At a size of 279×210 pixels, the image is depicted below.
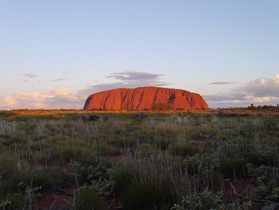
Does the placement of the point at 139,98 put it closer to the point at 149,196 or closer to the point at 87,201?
the point at 149,196

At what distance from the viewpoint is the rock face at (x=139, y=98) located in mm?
145625

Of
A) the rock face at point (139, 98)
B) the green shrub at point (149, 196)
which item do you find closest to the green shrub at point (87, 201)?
the green shrub at point (149, 196)

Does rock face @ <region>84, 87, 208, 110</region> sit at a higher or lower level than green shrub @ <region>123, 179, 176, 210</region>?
higher

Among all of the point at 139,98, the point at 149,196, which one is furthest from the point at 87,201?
the point at 139,98

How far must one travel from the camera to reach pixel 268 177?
4348mm

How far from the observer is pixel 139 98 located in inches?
5979

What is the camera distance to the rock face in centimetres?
14562

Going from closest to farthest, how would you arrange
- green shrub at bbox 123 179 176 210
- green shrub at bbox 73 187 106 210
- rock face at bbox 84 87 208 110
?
1. green shrub at bbox 73 187 106 210
2. green shrub at bbox 123 179 176 210
3. rock face at bbox 84 87 208 110

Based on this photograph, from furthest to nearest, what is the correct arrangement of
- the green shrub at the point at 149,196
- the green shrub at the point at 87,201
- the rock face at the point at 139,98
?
the rock face at the point at 139,98
the green shrub at the point at 149,196
the green shrub at the point at 87,201

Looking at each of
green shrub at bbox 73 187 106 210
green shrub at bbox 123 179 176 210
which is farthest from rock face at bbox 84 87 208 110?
green shrub at bbox 73 187 106 210

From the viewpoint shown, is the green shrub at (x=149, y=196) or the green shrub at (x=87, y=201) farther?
the green shrub at (x=149, y=196)

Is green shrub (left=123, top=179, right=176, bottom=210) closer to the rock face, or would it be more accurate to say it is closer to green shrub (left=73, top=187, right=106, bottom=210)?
green shrub (left=73, top=187, right=106, bottom=210)

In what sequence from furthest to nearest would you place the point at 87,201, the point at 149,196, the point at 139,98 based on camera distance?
the point at 139,98 < the point at 149,196 < the point at 87,201

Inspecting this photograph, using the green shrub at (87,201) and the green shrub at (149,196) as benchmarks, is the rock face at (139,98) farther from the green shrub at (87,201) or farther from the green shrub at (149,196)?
the green shrub at (87,201)
